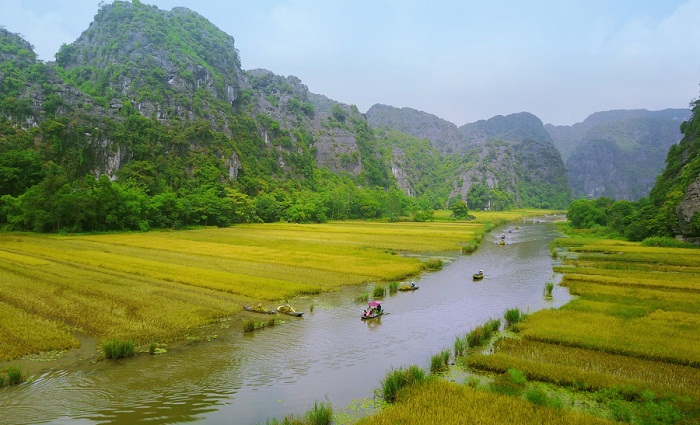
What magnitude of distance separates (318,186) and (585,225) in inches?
3292

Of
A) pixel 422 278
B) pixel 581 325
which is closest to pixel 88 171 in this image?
pixel 422 278

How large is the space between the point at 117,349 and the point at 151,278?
15152mm

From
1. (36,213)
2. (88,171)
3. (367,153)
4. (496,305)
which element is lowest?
(496,305)

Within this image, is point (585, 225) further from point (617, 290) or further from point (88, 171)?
point (88, 171)

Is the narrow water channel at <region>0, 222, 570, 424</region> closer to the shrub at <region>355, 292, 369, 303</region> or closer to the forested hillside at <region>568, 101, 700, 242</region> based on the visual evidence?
the shrub at <region>355, 292, 369, 303</region>

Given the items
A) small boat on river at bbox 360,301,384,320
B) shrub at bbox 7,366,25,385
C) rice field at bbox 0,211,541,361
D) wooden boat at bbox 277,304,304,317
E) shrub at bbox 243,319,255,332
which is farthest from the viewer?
wooden boat at bbox 277,304,304,317

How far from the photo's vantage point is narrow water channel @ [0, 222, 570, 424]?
A: 11.6 m

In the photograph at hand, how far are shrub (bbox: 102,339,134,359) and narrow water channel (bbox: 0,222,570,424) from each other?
341 millimetres

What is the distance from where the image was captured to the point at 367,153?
19612 centimetres

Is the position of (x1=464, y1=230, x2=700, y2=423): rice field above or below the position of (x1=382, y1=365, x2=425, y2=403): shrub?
below

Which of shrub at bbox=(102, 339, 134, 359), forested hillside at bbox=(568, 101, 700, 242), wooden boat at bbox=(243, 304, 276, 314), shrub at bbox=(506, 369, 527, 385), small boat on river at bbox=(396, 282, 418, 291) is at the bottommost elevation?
small boat on river at bbox=(396, 282, 418, 291)

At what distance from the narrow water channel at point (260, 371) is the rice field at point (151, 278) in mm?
2901

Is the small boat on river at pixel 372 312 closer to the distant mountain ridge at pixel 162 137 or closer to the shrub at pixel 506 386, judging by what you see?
the shrub at pixel 506 386

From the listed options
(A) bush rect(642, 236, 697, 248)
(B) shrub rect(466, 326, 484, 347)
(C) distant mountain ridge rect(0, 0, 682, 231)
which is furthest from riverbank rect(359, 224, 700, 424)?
(C) distant mountain ridge rect(0, 0, 682, 231)
